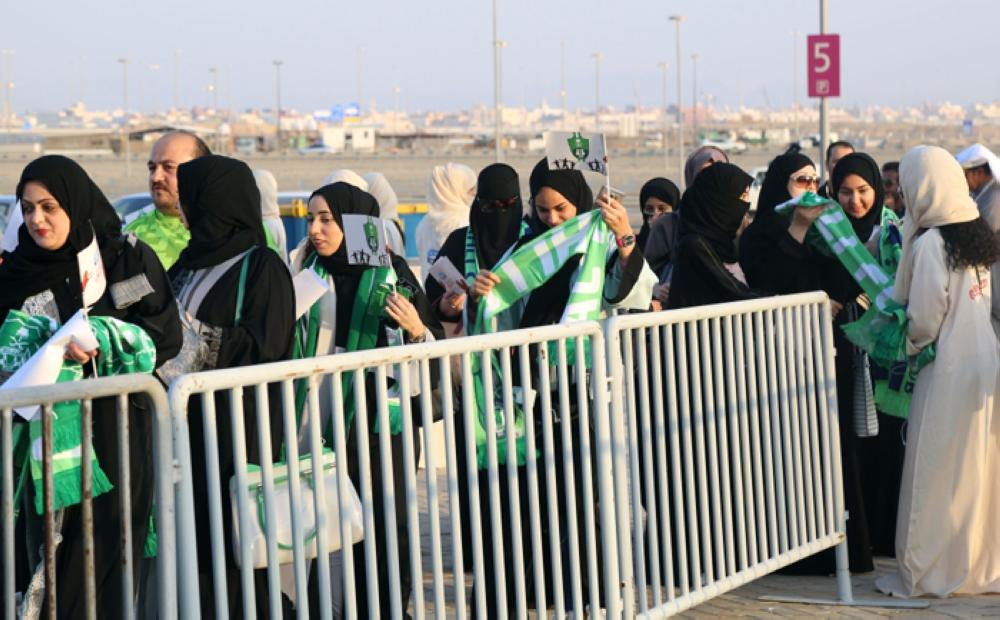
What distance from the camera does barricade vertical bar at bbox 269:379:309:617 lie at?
3830mm

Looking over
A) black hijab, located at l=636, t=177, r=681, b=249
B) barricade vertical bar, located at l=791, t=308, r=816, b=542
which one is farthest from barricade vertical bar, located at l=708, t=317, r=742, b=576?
black hijab, located at l=636, t=177, r=681, b=249

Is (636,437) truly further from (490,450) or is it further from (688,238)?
(688,238)

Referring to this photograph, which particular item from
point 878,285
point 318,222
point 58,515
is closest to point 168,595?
point 58,515

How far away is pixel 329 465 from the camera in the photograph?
13.4 feet

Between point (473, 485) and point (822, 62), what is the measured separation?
45.2ft

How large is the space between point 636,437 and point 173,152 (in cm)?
231

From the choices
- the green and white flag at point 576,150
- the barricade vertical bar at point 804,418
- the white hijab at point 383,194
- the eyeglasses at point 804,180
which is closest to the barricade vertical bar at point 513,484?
the green and white flag at point 576,150

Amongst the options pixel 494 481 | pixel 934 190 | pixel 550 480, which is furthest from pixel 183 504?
pixel 934 190

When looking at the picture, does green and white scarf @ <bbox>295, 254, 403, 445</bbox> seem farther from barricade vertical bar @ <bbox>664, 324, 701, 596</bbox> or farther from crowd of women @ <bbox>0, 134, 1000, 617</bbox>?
barricade vertical bar @ <bbox>664, 324, 701, 596</bbox>

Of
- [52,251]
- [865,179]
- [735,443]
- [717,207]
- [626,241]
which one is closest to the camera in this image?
[52,251]

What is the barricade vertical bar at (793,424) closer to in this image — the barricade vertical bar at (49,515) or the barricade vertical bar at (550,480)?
the barricade vertical bar at (550,480)

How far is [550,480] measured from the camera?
4723 mm

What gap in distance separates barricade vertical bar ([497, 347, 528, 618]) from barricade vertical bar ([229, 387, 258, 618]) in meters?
0.97

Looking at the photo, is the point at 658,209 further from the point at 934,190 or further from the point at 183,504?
the point at 183,504
